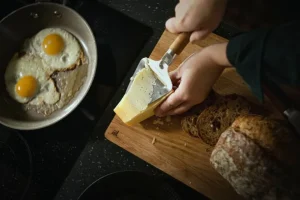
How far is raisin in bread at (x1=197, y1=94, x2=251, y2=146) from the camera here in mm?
1060

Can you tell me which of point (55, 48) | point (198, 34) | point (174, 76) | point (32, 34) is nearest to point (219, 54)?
point (198, 34)

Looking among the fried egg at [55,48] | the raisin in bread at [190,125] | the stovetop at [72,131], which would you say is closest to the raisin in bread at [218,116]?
the raisin in bread at [190,125]

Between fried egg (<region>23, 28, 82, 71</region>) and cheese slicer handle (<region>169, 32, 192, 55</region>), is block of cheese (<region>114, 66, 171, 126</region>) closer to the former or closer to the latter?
cheese slicer handle (<region>169, 32, 192, 55</region>)

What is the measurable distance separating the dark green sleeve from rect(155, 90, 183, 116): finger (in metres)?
0.27

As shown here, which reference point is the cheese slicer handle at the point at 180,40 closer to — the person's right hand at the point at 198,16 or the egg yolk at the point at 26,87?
the person's right hand at the point at 198,16

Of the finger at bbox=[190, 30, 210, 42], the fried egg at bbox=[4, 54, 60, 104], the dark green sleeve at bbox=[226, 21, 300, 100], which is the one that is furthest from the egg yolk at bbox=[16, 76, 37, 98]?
the dark green sleeve at bbox=[226, 21, 300, 100]

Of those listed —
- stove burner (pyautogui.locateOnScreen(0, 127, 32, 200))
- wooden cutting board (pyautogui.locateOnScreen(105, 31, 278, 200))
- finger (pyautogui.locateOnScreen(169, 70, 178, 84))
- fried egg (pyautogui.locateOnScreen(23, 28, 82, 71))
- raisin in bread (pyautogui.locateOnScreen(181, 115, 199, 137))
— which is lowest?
stove burner (pyautogui.locateOnScreen(0, 127, 32, 200))

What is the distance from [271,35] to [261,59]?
5 centimetres

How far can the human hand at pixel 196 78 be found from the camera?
3.15ft

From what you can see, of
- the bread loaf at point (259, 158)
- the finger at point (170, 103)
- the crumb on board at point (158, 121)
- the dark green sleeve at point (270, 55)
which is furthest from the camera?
the crumb on board at point (158, 121)

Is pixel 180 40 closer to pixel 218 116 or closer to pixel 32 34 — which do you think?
pixel 218 116

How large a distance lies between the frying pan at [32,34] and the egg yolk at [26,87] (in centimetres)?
5

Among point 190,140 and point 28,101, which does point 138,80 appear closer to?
point 190,140

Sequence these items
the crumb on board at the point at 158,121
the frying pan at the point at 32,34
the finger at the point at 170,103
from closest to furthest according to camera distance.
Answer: the finger at the point at 170,103, the crumb on board at the point at 158,121, the frying pan at the point at 32,34
